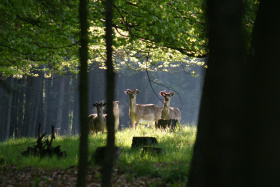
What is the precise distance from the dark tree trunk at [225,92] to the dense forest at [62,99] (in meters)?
13.6

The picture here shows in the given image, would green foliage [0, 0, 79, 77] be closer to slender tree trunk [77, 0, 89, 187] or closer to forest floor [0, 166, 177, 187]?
forest floor [0, 166, 177, 187]

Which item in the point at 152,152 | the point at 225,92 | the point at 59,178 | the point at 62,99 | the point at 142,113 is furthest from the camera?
the point at 62,99

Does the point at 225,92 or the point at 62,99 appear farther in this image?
the point at 62,99

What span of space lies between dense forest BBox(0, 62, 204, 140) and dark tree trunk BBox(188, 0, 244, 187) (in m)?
13.6

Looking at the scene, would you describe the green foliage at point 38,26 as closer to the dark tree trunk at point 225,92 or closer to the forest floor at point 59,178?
the forest floor at point 59,178

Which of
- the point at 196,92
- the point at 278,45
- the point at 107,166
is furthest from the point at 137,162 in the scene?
the point at 196,92

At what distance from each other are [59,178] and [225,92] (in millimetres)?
3890

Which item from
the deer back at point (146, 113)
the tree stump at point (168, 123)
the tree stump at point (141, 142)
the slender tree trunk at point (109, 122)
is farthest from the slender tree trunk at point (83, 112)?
the deer back at point (146, 113)

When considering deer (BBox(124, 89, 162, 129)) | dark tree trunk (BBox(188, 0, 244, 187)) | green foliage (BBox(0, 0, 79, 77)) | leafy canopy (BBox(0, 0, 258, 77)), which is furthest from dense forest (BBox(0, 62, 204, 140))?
dark tree trunk (BBox(188, 0, 244, 187))

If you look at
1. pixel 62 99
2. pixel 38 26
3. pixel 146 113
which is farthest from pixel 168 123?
pixel 62 99

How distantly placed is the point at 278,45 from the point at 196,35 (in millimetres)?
6621

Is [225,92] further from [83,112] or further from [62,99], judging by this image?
[62,99]

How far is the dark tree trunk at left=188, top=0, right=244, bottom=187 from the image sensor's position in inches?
130

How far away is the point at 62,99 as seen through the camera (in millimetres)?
33594
